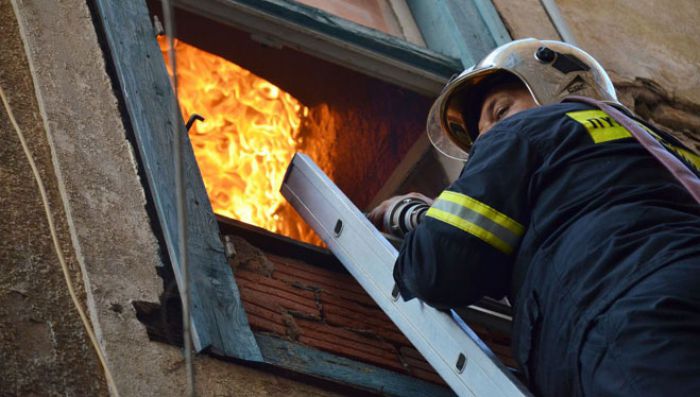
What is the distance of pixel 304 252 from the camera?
3551 mm

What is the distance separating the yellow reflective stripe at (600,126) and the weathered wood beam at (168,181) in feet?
3.47

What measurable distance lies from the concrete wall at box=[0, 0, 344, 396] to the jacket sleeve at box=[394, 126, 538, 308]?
1.48 ft

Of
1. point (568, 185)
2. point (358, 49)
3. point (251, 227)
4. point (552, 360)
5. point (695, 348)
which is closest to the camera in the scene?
point (695, 348)

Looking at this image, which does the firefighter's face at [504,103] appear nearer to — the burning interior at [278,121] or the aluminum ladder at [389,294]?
the aluminum ladder at [389,294]

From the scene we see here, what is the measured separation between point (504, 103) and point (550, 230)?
1.09m

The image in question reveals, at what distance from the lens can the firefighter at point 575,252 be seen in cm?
215

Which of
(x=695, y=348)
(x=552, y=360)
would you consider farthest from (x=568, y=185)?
(x=695, y=348)

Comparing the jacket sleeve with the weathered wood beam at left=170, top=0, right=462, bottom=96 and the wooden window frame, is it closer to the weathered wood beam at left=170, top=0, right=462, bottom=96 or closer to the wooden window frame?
the wooden window frame

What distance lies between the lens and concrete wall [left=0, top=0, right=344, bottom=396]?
244 centimetres

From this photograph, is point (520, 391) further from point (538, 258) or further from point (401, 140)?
point (401, 140)

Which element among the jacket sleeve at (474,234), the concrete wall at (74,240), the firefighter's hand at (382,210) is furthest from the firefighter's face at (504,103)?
the concrete wall at (74,240)

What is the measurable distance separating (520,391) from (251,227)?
1306 mm

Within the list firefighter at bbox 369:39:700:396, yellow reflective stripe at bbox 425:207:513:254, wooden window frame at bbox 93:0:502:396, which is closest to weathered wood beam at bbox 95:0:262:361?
wooden window frame at bbox 93:0:502:396

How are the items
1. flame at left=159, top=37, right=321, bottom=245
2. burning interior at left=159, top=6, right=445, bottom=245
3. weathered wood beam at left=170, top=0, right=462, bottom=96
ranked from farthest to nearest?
flame at left=159, top=37, right=321, bottom=245 → burning interior at left=159, top=6, right=445, bottom=245 → weathered wood beam at left=170, top=0, right=462, bottom=96
